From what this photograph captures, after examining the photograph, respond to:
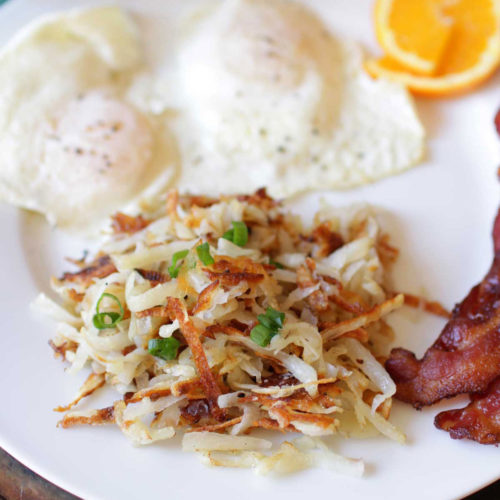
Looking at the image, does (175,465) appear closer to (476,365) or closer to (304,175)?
(476,365)

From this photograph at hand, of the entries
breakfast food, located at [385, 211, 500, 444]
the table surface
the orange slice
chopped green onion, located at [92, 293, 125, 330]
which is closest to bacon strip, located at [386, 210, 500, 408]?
breakfast food, located at [385, 211, 500, 444]

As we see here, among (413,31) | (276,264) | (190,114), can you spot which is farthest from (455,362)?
(413,31)

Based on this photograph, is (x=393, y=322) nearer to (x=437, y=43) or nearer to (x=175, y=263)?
(x=175, y=263)

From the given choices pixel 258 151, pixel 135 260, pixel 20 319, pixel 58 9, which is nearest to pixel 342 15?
pixel 258 151

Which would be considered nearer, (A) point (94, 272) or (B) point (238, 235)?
(B) point (238, 235)

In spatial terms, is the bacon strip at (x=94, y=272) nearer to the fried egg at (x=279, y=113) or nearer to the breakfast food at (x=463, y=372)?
the fried egg at (x=279, y=113)

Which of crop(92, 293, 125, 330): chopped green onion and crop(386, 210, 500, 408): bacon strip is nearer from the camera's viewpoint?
crop(386, 210, 500, 408): bacon strip

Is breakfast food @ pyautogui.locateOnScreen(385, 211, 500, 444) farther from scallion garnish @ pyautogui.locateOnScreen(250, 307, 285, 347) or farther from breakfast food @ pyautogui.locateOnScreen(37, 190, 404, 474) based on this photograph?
scallion garnish @ pyautogui.locateOnScreen(250, 307, 285, 347)
